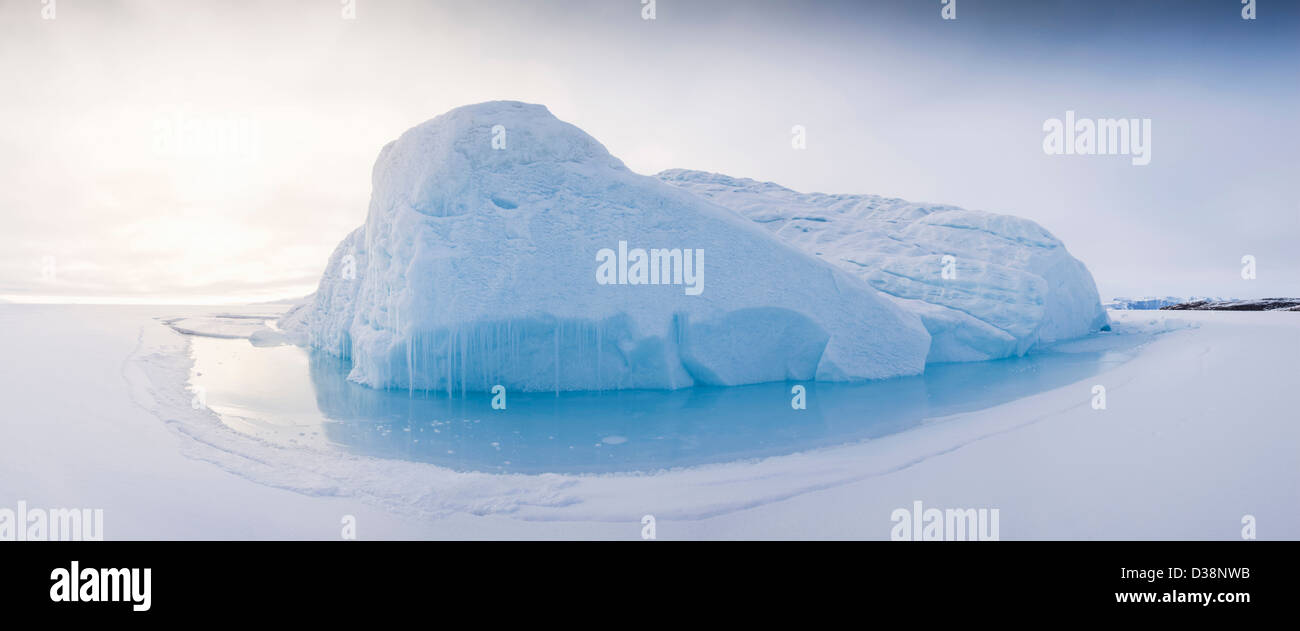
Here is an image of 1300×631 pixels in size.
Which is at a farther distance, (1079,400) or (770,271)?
(770,271)

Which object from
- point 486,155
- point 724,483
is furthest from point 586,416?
point 486,155

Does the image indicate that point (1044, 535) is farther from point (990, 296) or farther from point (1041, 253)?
point (1041, 253)

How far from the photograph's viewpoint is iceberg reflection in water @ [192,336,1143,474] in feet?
21.0

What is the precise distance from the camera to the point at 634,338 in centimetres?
1007

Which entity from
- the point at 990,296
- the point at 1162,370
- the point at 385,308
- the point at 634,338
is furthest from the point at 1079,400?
the point at 385,308

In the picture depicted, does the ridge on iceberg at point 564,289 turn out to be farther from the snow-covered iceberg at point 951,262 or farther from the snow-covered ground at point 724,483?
the snow-covered iceberg at point 951,262

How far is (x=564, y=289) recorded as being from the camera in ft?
32.9

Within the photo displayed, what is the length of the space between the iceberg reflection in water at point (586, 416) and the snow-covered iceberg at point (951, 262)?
2806 millimetres

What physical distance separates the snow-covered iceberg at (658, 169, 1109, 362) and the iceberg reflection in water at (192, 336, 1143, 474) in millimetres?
2806

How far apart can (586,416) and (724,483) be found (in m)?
3.41

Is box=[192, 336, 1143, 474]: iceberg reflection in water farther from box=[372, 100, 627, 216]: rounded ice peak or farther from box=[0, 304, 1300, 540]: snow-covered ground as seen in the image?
box=[372, 100, 627, 216]: rounded ice peak

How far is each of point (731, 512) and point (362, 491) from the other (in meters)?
3.18

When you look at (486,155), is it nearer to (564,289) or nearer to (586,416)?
(564,289)

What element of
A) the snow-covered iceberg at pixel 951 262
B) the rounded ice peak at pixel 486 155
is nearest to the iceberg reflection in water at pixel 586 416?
the snow-covered iceberg at pixel 951 262
